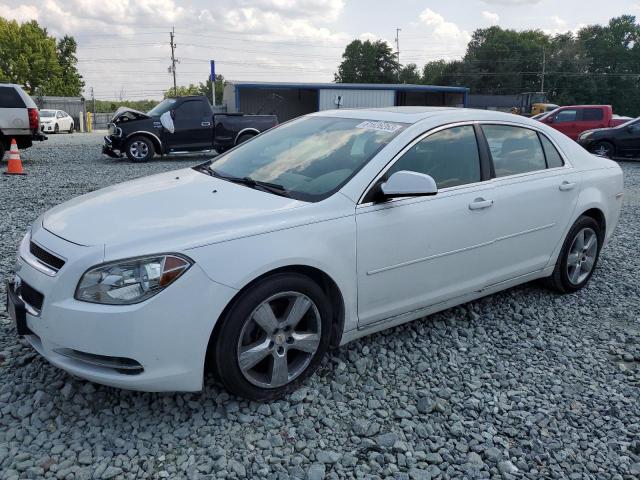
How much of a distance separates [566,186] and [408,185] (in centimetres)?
191

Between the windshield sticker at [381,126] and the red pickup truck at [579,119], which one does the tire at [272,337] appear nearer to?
the windshield sticker at [381,126]

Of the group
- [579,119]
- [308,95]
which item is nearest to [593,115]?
[579,119]

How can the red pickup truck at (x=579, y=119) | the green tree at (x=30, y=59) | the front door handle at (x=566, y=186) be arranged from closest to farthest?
the front door handle at (x=566, y=186), the red pickup truck at (x=579, y=119), the green tree at (x=30, y=59)

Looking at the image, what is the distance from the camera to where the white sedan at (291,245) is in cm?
253

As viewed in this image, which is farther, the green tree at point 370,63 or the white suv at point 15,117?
the green tree at point 370,63

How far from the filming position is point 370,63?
91.4 metres

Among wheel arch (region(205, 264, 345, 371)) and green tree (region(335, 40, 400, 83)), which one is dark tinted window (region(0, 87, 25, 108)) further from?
green tree (region(335, 40, 400, 83))

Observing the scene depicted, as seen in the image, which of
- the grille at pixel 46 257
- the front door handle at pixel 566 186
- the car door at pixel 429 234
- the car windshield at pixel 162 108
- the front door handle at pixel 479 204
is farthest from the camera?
the car windshield at pixel 162 108

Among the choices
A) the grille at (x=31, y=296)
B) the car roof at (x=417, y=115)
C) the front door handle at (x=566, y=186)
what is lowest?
the grille at (x=31, y=296)

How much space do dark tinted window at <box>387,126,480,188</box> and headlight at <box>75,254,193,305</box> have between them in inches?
59.3

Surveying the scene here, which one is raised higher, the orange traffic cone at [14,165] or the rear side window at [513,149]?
the rear side window at [513,149]

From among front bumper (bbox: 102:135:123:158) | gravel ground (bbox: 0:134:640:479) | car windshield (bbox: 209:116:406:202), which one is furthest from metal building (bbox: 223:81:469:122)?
gravel ground (bbox: 0:134:640:479)

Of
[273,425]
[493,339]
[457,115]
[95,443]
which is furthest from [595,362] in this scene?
[95,443]

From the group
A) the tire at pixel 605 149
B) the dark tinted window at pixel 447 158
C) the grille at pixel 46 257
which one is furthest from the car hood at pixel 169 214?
the tire at pixel 605 149
